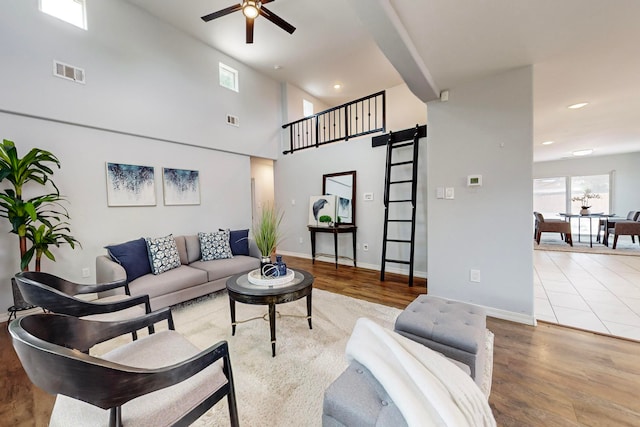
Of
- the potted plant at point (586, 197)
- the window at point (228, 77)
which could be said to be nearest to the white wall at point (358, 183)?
the window at point (228, 77)

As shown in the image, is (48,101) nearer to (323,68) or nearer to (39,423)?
(39,423)

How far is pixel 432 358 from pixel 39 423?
86.0 inches

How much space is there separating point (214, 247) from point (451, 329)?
123 inches

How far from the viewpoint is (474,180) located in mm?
2717

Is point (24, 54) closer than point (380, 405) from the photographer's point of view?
No

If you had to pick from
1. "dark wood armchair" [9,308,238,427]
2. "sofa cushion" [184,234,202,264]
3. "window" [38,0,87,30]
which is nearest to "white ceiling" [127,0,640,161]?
"window" [38,0,87,30]

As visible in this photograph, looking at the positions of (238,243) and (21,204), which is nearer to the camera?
(21,204)

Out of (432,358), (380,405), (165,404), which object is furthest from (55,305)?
(432,358)

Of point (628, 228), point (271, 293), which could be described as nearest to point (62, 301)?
point (271, 293)

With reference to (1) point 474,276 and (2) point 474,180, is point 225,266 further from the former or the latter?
(2) point 474,180

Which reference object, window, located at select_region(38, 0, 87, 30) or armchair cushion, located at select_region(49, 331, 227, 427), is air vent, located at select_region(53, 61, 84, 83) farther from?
armchair cushion, located at select_region(49, 331, 227, 427)

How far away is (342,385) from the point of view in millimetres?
1065

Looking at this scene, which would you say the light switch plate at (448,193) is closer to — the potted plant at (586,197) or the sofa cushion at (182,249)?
the sofa cushion at (182,249)

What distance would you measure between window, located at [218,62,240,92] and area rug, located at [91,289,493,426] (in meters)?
4.00
